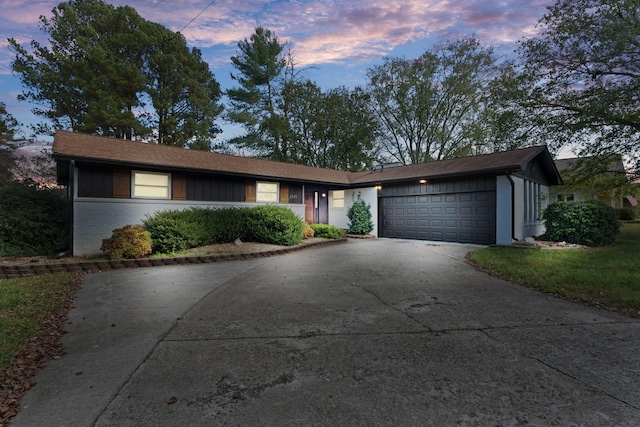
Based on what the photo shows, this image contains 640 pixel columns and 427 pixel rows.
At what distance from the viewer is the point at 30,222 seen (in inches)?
351

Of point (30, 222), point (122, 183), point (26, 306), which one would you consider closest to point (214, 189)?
point (122, 183)

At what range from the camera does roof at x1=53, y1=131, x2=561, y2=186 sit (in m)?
9.71

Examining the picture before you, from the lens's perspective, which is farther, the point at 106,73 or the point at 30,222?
the point at 106,73

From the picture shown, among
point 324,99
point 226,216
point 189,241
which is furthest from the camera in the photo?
point 324,99

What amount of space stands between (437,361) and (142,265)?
7.98m

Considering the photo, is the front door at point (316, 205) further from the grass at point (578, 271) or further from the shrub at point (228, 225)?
the grass at point (578, 271)

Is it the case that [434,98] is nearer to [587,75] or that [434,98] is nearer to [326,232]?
[587,75]

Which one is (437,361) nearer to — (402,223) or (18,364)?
(18,364)

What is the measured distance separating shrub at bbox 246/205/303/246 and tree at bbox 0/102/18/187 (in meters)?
20.8

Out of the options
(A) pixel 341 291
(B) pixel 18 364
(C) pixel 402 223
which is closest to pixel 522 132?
(C) pixel 402 223

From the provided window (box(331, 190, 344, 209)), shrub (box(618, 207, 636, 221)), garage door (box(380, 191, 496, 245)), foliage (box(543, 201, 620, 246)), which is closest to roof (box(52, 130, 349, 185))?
window (box(331, 190, 344, 209))

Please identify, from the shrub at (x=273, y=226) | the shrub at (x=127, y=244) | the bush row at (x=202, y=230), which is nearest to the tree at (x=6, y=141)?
the bush row at (x=202, y=230)

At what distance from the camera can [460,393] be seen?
7.46 ft

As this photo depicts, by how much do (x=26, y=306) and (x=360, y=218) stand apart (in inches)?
509
